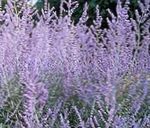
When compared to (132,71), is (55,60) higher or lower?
higher

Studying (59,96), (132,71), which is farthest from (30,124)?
(132,71)

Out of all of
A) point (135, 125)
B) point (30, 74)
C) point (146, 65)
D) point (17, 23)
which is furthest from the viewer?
point (17, 23)

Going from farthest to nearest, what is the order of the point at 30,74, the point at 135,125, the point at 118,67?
the point at 118,67
the point at 30,74
the point at 135,125

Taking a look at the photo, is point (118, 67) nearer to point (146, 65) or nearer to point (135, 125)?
point (146, 65)

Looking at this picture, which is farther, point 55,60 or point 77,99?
point 55,60

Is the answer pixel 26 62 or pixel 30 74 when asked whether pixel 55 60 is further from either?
pixel 30 74

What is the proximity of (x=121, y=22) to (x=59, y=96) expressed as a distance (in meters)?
0.50

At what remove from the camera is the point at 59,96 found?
96.7 inches

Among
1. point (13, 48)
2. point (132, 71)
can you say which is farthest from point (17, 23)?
point (132, 71)

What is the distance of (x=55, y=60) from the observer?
267 cm

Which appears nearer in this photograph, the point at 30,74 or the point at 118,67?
the point at 30,74

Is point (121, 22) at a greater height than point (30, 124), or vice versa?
point (121, 22)

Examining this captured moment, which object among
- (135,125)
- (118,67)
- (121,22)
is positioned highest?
(121,22)

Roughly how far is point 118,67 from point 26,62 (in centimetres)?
47
